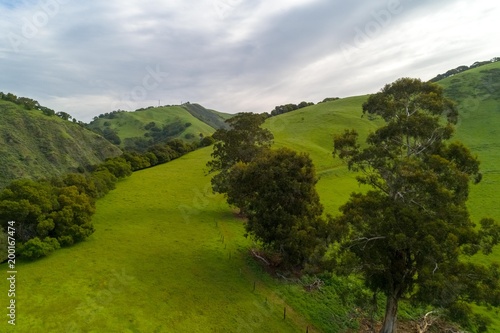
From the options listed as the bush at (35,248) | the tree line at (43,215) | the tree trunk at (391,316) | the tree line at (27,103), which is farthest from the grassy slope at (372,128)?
the tree line at (27,103)

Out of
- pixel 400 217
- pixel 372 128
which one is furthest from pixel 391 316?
pixel 372 128

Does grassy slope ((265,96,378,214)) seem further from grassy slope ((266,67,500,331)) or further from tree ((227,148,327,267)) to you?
tree ((227,148,327,267))

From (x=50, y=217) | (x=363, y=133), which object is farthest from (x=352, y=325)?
(x=363, y=133)

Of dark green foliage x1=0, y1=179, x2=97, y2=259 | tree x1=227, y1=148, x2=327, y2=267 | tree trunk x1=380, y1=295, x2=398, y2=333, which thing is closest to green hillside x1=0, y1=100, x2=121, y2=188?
dark green foliage x1=0, y1=179, x2=97, y2=259

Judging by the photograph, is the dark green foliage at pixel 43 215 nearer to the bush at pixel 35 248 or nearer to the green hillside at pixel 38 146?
the bush at pixel 35 248

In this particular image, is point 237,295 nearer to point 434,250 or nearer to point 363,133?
point 434,250

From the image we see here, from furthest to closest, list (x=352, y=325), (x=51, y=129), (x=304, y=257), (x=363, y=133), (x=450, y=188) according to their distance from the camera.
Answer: (x=51, y=129), (x=363, y=133), (x=304, y=257), (x=352, y=325), (x=450, y=188)
